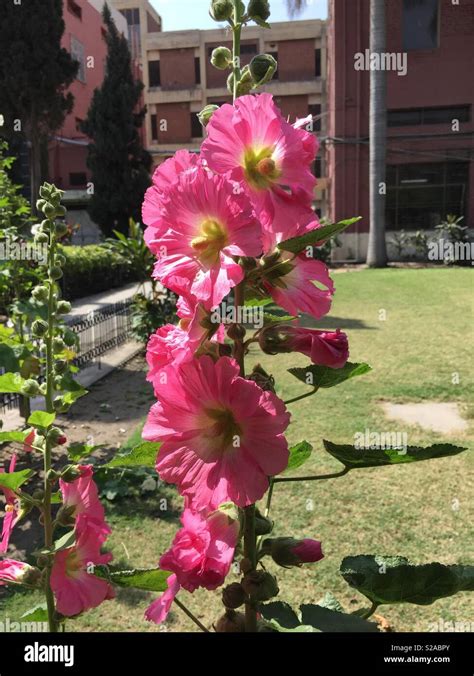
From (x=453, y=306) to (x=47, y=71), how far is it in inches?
534

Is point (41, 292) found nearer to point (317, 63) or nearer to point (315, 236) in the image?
point (315, 236)

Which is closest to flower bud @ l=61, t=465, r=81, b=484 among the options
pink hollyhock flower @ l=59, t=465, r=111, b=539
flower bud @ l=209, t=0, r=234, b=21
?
pink hollyhock flower @ l=59, t=465, r=111, b=539

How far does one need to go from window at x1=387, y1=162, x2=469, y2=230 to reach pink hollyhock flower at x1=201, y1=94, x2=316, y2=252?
23.0 metres

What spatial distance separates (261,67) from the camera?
108 cm

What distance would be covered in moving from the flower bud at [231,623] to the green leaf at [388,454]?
310mm

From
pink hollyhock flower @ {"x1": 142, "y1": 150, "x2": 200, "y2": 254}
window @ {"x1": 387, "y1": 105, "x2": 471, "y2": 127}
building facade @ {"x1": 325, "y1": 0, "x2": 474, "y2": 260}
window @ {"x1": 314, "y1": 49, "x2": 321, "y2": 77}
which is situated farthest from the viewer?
window @ {"x1": 314, "y1": 49, "x2": 321, "y2": 77}

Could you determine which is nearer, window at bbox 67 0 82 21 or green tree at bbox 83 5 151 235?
green tree at bbox 83 5 151 235

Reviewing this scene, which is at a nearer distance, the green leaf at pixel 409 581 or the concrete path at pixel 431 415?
the green leaf at pixel 409 581

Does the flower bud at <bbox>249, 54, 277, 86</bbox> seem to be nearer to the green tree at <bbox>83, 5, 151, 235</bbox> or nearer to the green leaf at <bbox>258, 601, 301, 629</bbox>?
the green leaf at <bbox>258, 601, 301, 629</bbox>

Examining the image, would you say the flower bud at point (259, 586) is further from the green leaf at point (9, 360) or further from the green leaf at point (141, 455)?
the green leaf at point (9, 360)

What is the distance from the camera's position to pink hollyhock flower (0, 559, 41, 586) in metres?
1.33

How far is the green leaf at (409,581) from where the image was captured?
102 cm

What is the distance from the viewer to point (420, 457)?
97 centimetres

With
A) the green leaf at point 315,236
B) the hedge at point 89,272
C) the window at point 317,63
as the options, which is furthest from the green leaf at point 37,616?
the window at point 317,63
